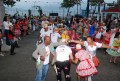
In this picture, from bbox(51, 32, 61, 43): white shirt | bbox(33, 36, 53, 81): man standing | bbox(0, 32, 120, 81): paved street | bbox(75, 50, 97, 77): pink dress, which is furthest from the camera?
bbox(51, 32, 61, 43): white shirt

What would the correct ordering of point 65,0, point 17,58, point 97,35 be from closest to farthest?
point 17,58
point 97,35
point 65,0

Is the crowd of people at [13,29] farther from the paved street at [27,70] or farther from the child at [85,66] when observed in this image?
the child at [85,66]

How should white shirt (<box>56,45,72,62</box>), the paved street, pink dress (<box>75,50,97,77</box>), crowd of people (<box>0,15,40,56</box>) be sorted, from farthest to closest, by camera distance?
crowd of people (<box>0,15,40,56</box>) → the paved street → pink dress (<box>75,50,97,77</box>) → white shirt (<box>56,45,72,62</box>)

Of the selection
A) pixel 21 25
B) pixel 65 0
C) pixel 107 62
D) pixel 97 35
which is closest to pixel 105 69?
pixel 107 62

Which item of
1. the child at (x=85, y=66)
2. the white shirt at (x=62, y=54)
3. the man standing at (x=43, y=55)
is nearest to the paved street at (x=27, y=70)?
the child at (x=85, y=66)

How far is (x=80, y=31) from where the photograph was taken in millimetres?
32062

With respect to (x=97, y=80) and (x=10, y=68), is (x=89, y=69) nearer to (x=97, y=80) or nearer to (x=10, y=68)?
(x=97, y=80)

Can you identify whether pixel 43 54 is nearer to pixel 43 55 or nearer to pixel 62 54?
pixel 43 55

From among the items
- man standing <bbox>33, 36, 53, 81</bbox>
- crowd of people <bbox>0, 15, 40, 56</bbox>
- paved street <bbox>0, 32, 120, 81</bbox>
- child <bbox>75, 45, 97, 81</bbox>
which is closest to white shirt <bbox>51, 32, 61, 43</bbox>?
paved street <bbox>0, 32, 120, 81</bbox>

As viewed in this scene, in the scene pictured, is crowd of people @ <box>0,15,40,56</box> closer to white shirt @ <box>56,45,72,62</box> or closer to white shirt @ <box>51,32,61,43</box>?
white shirt @ <box>51,32,61,43</box>

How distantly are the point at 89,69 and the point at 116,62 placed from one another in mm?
6594

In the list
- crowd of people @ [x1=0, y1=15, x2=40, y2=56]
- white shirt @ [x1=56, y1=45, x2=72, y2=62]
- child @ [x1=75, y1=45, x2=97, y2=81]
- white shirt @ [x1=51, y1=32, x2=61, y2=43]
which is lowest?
crowd of people @ [x1=0, y1=15, x2=40, y2=56]

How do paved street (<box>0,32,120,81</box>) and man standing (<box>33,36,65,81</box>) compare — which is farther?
paved street (<box>0,32,120,81</box>)

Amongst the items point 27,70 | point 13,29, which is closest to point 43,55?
point 27,70
